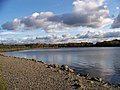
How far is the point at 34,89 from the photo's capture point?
18.1 meters

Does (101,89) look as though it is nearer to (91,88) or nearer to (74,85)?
(91,88)

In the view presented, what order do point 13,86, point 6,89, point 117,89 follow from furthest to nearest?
point 117,89
point 13,86
point 6,89

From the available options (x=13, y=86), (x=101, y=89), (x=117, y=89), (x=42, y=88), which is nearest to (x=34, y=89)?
(x=42, y=88)

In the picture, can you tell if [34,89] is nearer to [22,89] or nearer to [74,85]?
[22,89]

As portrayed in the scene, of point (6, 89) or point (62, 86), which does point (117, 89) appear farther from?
point (6, 89)

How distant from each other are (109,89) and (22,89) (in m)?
7.35

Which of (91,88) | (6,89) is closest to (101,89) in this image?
(91,88)

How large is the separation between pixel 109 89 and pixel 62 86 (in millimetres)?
4014

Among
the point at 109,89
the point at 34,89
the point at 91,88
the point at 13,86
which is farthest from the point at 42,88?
the point at 109,89

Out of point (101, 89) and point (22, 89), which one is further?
point (101, 89)

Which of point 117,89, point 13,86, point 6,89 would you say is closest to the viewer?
point 6,89

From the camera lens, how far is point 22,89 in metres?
17.9

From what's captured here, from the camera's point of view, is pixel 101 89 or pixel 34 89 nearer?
pixel 34 89

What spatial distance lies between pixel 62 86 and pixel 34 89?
264 centimetres
